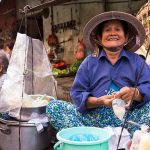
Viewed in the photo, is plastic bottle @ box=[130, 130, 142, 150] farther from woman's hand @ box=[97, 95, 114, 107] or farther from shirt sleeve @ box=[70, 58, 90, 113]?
shirt sleeve @ box=[70, 58, 90, 113]

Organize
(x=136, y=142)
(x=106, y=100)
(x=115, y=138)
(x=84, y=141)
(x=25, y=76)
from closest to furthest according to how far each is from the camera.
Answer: (x=136, y=142)
(x=84, y=141)
(x=106, y=100)
(x=115, y=138)
(x=25, y=76)

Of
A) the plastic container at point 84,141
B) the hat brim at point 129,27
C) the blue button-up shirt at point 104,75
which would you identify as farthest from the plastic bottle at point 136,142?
the hat brim at point 129,27

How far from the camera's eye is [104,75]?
3127 mm

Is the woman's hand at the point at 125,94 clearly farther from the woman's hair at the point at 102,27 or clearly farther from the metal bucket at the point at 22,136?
the metal bucket at the point at 22,136

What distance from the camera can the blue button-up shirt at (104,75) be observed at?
312cm

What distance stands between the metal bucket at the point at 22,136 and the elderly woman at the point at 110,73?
0.45 m

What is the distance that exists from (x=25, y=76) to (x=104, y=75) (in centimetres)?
107

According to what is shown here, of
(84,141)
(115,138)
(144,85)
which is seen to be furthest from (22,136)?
(144,85)

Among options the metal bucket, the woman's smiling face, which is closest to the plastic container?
the woman's smiling face

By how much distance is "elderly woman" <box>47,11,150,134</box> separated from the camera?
10.1ft

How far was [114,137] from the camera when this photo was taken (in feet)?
9.83

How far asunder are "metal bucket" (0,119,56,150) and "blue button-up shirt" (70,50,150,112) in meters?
0.63

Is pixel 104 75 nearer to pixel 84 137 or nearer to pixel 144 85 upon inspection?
pixel 144 85

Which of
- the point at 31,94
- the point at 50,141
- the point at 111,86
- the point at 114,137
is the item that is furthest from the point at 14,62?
the point at 114,137
